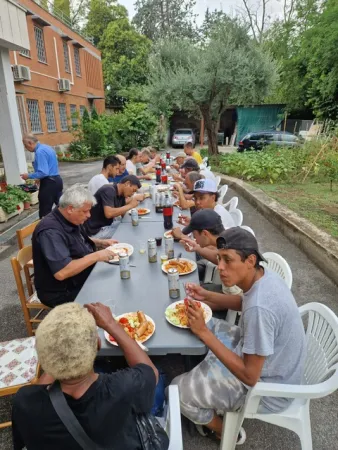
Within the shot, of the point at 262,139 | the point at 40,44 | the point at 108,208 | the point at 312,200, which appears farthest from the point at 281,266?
the point at 40,44

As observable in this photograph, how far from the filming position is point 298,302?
3.65 meters

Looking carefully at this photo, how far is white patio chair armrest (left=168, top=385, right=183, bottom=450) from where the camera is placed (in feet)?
4.68

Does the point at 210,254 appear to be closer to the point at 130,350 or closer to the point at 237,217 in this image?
the point at 237,217

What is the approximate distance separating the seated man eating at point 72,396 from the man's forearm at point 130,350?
30 centimetres

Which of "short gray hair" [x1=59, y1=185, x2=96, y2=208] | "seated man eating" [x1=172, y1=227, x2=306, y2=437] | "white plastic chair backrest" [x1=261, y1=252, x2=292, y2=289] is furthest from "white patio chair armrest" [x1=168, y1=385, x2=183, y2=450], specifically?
"short gray hair" [x1=59, y1=185, x2=96, y2=208]

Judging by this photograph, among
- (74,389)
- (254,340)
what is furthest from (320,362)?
(74,389)

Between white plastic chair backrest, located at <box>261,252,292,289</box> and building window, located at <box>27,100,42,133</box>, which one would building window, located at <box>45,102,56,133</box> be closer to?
building window, located at <box>27,100,42,133</box>

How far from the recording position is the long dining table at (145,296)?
1.78 m

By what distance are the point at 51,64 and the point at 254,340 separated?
2113 cm

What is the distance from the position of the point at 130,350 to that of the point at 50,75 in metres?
20.4

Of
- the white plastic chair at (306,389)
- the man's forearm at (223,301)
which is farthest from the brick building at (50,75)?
the white plastic chair at (306,389)

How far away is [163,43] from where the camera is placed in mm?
12938

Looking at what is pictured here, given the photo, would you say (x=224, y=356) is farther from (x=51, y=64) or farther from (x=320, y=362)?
(x=51, y=64)

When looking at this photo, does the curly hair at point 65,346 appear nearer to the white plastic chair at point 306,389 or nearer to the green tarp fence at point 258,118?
the white plastic chair at point 306,389
